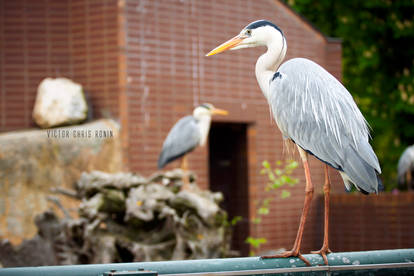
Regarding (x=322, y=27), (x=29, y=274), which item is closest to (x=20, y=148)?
(x=29, y=274)

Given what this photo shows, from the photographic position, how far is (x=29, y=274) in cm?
210

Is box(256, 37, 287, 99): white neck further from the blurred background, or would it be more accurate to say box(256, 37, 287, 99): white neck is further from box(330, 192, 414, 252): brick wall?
box(330, 192, 414, 252): brick wall

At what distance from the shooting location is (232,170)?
9812 mm

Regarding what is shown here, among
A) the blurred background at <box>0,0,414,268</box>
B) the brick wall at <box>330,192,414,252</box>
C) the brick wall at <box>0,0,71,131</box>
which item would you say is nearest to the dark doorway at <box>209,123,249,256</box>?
the blurred background at <box>0,0,414,268</box>

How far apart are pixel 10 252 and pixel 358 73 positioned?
853cm

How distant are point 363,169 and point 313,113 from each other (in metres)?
0.32

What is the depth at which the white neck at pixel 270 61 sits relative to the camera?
110 inches

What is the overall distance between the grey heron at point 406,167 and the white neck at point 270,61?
8753 millimetres

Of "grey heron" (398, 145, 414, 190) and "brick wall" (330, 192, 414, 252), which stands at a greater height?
"grey heron" (398, 145, 414, 190)

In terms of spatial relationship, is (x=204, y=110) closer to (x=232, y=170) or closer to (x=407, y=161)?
(x=232, y=170)

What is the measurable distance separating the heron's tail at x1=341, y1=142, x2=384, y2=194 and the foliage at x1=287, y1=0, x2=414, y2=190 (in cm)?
1002

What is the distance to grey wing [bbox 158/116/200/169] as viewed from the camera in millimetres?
7789

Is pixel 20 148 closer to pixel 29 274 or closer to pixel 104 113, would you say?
→ pixel 104 113

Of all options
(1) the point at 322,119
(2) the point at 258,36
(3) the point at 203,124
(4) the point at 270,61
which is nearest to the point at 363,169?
(1) the point at 322,119
